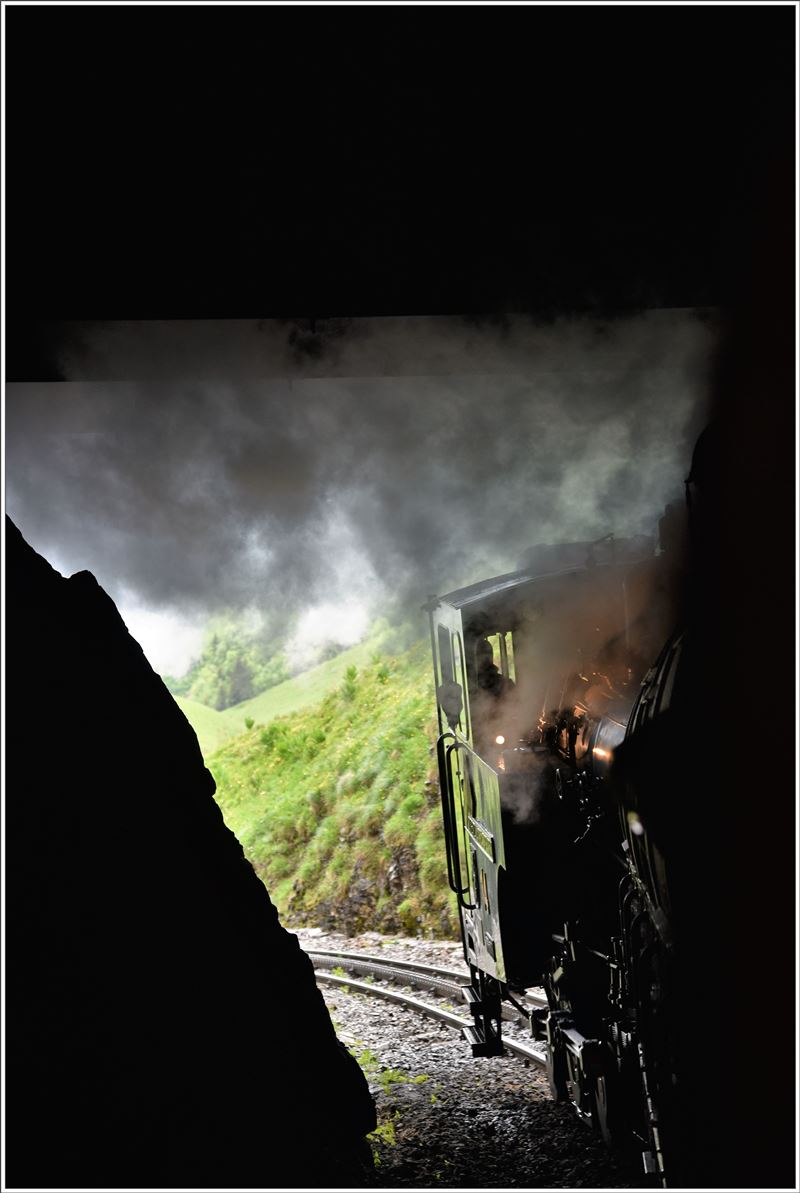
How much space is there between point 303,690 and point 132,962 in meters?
19.9

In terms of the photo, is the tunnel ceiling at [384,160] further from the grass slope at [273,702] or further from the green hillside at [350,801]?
the grass slope at [273,702]

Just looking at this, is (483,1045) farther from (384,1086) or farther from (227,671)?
(227,671)

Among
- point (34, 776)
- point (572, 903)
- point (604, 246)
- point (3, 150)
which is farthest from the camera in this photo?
point (572, 903)

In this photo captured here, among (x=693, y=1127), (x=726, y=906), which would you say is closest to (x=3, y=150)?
(x=726, y=906)

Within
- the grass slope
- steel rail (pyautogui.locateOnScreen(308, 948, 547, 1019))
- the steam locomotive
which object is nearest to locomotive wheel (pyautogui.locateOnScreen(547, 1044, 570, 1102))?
the steam locomotive

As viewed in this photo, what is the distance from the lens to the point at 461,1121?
6.18 m

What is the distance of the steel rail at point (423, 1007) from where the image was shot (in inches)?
285

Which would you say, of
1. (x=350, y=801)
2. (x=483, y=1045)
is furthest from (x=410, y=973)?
(x=350, y=801)

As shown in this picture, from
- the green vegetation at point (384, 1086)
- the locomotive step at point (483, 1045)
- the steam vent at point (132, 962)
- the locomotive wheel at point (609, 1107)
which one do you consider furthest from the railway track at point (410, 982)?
the steam vent at point (132, 962)

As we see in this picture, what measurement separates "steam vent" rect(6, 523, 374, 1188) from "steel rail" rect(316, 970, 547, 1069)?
6.95 ft

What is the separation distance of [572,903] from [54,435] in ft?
17.1

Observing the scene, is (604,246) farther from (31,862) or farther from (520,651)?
(31,862)

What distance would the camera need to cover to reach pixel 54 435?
271 inches

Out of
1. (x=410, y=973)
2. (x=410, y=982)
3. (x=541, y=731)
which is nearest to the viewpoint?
(x=541, y=731)
